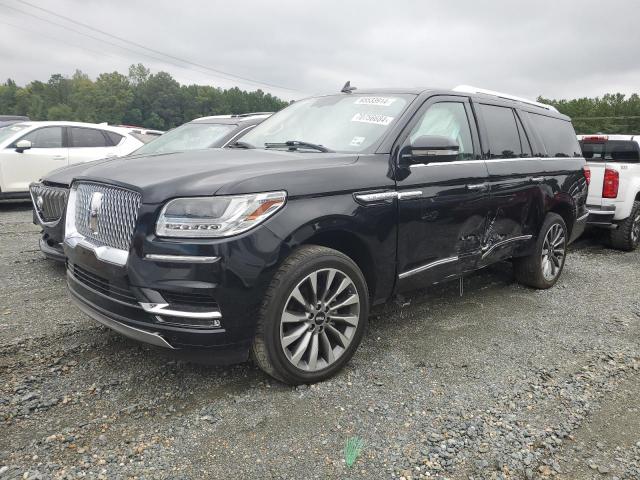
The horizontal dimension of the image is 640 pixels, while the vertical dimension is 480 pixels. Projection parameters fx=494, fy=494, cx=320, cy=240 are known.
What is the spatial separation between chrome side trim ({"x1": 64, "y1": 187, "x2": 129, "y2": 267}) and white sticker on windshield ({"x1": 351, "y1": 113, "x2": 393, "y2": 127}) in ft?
6.28

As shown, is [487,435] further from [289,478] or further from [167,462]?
[167,462]

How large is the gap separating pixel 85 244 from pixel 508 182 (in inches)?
133

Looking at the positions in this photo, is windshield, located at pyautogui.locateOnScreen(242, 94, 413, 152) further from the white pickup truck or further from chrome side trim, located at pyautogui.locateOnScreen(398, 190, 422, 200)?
the white pickup truck

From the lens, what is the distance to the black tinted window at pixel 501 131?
4316 mm

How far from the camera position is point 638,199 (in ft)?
24.9

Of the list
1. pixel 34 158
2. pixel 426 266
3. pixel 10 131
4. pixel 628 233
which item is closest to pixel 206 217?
pixel 426 266

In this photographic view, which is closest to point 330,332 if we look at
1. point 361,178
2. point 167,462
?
point 361,178

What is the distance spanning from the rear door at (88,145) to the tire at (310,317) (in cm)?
776

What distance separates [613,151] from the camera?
25.2ft

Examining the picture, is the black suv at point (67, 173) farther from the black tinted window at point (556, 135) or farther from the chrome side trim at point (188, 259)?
the black tinted window at point (556, 135)

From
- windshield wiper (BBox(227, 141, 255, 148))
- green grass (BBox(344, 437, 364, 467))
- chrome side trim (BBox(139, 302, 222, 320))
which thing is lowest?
green grass (BBox(344, 437, 364, 467))

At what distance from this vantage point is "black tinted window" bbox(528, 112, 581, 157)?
16.7 feet

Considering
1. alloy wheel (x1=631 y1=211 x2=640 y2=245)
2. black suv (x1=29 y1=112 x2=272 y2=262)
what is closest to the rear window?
alloy wheel (x1=631 y1=211 x2=640 y2=245)

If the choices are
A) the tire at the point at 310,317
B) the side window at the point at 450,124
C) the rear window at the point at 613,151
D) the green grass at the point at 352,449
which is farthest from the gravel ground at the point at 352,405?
the rear window at the point at 613,151
